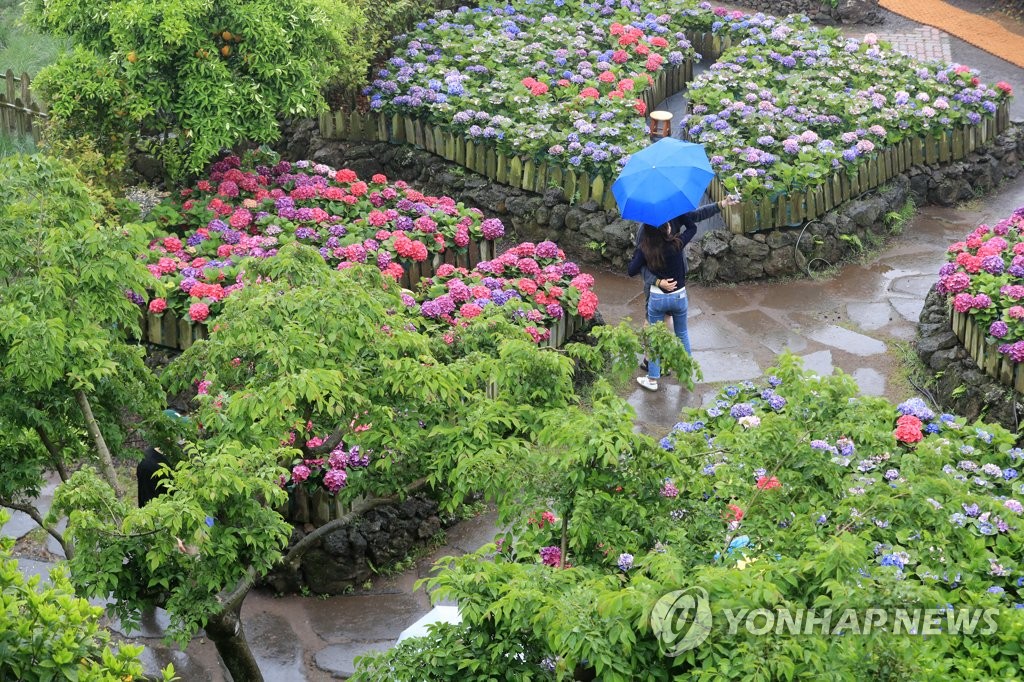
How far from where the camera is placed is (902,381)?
1073cm

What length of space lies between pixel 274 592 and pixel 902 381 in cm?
578

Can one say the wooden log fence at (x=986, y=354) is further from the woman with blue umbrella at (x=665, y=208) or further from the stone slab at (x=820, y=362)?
the woman with blue umbrella at (x=665, y=208)

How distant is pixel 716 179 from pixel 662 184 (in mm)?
3193

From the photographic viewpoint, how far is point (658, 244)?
10086 mm

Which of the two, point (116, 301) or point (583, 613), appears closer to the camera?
point (583, 613)

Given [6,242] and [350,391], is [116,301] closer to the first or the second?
[6,242]

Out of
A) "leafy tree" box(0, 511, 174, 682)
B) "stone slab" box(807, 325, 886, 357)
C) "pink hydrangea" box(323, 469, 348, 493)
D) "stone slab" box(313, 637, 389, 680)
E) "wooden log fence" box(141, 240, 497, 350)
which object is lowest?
"stone slab" box(313, 637, 389, 680)

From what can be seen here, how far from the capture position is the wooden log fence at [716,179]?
12.5 m

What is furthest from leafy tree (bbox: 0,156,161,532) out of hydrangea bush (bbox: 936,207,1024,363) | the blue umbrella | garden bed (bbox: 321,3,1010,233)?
garden bed (bbox: 321,3,1010,233)

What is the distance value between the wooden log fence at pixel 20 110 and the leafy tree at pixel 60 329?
728 cm

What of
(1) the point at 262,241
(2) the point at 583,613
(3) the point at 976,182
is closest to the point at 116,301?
(2) the point at 583,613

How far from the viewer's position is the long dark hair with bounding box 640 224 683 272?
10.1 meters

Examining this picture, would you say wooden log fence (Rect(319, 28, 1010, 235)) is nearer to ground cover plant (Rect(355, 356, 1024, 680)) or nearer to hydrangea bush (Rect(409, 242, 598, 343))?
hydrangea bush (Rect(409, 242, 598, 343))

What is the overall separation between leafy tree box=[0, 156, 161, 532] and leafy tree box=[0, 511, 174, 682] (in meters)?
1.86
